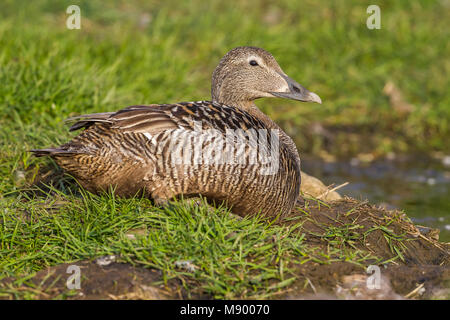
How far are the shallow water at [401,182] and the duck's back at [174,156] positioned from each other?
6.56ft

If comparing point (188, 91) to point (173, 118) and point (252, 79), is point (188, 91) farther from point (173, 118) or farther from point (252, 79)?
point (173, 118)

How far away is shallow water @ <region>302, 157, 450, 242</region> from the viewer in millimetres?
6031

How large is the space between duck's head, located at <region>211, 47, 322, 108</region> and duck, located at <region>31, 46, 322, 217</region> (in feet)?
1.96

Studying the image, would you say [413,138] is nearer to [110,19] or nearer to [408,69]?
[408,69]

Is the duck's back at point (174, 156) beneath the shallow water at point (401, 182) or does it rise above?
above

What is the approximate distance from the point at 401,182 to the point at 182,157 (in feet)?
11.5

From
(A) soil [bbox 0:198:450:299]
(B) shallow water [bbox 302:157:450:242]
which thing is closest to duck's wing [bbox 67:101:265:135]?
(A) soil [bbox 0:198:450:299]

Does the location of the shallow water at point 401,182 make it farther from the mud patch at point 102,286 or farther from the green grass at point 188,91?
the mud patch at point 102,286

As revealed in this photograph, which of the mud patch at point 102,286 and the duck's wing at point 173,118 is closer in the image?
the mud patch at point 102,286

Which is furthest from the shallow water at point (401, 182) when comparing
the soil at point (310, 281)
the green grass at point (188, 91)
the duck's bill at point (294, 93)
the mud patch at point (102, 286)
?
the mud patch at point (102, 286)

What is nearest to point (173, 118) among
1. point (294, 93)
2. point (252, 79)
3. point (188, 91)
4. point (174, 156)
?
point (174, 156)

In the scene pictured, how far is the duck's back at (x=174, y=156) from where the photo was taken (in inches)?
156

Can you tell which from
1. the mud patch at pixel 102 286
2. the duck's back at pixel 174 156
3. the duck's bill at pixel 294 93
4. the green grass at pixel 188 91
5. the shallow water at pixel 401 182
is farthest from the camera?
the shallow water at pixel 401 182

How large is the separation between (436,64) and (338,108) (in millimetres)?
1367
